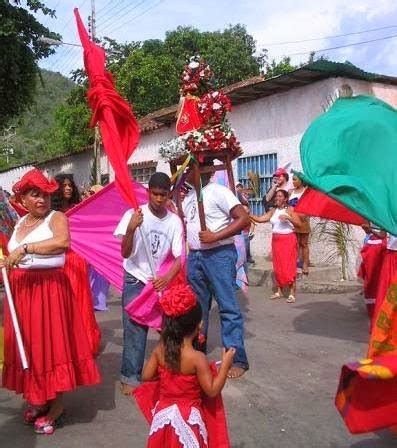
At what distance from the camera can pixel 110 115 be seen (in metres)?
4.38

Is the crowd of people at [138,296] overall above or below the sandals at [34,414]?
above

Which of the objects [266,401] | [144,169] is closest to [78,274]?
[266,401]

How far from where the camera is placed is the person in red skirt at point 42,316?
4.20m

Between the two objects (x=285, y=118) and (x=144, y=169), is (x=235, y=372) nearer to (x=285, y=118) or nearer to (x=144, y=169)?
(x=285, y=118)

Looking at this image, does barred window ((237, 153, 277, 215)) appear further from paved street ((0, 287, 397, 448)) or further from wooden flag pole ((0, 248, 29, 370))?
wooden flag pole ((0, 248, 29, 370))

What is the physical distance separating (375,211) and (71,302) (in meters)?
2.31

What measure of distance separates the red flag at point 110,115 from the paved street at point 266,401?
1636 millimetres

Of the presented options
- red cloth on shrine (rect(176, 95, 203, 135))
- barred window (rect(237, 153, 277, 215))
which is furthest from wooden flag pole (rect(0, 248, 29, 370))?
barred window (rect(237, 153, 277, 215))

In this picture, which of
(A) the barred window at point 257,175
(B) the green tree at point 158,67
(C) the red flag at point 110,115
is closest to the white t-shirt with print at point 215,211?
(C) the red flag at point 110,115

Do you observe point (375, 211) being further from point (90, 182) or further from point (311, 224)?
point (90, 182)

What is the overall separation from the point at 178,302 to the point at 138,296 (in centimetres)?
183

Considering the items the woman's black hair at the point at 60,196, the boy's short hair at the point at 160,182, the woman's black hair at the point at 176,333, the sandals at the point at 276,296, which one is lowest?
the sandals at the point at 276,296

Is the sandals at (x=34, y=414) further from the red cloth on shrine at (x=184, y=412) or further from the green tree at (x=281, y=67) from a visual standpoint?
the green tree at (x=281, y=67)

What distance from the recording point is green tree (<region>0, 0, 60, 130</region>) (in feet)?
50.1
